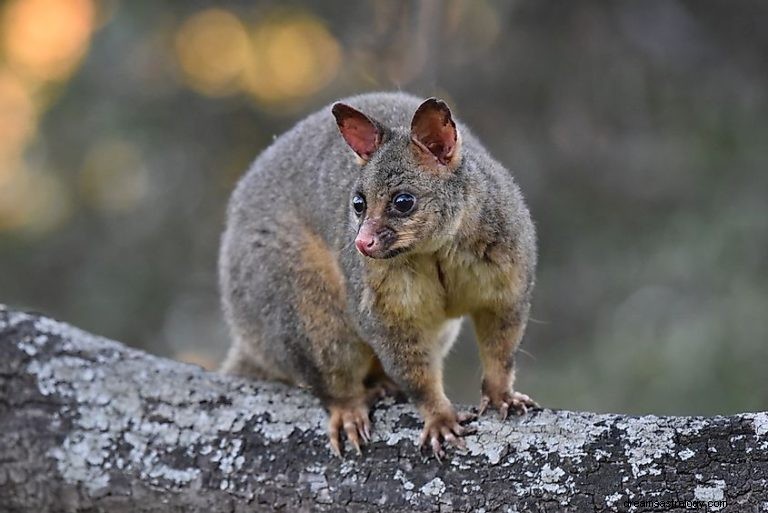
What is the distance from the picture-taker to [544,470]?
12.5ft

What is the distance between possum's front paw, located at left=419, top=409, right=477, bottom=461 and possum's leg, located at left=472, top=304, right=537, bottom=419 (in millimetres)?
260

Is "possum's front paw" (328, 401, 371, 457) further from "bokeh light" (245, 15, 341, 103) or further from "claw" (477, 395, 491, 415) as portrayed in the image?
"bokeh light" (245, 15, 341, 103)

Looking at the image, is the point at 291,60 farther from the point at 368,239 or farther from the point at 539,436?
the point at 539,436

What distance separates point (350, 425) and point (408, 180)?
0.99 m

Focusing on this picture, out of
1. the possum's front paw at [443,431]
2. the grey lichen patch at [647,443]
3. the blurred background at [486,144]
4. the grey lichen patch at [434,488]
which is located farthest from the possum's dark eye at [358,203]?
the blurred background at [486,144]

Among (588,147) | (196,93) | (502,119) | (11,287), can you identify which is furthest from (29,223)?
(588,147)

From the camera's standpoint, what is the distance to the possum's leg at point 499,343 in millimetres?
4508

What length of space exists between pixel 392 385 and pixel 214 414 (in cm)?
81

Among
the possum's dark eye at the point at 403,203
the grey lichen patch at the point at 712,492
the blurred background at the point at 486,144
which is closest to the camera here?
the grey lichen patch at the point at 712,492

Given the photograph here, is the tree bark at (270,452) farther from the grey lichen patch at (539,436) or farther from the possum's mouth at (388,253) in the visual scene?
the possum's mouth at (388,253)

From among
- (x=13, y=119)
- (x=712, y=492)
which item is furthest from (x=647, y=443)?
(x=13, y=119)

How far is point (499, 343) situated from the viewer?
4594 millimetres

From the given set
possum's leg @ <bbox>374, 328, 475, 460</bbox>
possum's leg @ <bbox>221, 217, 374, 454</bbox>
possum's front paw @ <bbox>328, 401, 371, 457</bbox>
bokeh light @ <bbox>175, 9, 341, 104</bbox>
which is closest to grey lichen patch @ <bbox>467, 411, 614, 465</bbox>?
possum's leg @ <bbox>374, 328, 475, 460</bbox>

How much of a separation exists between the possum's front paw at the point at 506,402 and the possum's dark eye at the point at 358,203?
0.91m
